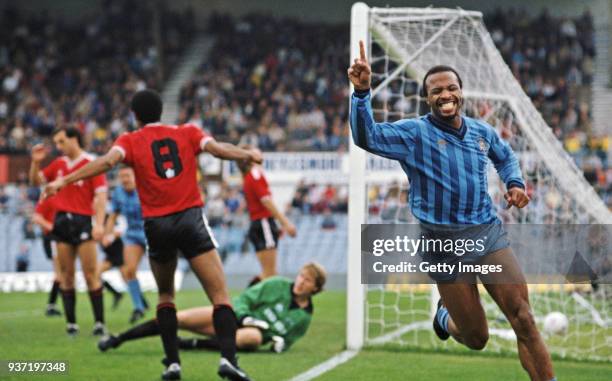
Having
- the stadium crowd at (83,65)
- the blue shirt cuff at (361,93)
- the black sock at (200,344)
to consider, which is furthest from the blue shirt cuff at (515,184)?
the stadium crowd at (83,65)

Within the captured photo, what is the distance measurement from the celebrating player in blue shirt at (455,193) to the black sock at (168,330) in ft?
7.43

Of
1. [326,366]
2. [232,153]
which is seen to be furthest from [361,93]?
[326,366]

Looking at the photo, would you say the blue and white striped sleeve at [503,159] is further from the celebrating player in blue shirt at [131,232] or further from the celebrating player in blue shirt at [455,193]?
the celebrating player in blue shirt at [131,232]

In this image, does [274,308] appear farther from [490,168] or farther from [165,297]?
[490,168]

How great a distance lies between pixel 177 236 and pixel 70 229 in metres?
3.46

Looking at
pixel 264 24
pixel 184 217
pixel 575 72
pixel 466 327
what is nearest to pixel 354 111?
pixel 466 327

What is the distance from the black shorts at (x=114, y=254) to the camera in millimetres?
13734

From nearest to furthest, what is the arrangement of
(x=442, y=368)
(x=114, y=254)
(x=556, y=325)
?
(x=442, y=368) → (x=556, y=325) → (x=114, y=254)

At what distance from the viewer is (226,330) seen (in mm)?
6977

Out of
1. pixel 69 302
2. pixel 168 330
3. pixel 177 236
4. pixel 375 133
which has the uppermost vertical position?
pixel 375 133

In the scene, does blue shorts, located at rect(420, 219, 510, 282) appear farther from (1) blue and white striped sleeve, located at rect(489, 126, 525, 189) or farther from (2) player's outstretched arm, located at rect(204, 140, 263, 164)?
(2) player's outstretched arm, located at rect(204, 140, 263, 164)

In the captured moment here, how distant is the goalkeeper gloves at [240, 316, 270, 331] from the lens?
9.03 metres

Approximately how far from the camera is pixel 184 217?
7.11 m

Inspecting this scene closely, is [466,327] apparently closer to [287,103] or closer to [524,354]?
[524,354]
